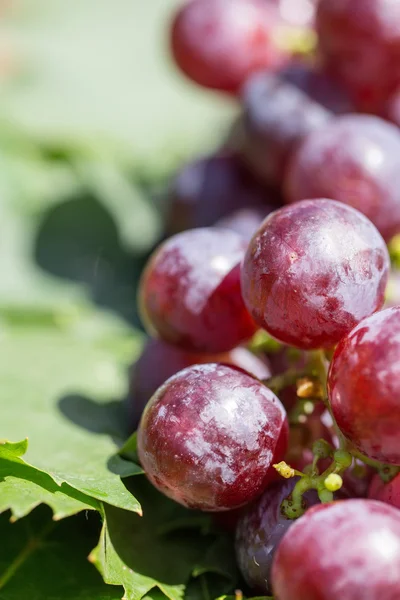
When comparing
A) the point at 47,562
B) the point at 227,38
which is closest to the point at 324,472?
the point at 47,562

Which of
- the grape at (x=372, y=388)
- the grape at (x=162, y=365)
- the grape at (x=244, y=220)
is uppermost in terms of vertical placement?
the grape at (x=372, y=388)

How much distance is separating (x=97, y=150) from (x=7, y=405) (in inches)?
27.6

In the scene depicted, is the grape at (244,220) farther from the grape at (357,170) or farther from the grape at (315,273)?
the grape at (315,273)

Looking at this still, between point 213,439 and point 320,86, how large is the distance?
60 cm

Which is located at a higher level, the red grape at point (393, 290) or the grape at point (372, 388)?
the grape at point (372, 388)

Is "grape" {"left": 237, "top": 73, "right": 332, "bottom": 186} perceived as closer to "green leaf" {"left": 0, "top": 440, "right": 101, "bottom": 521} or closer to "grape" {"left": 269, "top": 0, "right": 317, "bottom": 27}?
"grape" {"left": 269, "top": 0, "right": 317, "bottom": 27}

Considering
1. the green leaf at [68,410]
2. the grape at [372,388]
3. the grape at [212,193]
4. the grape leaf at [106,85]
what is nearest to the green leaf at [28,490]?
the green leaf at [68,410]

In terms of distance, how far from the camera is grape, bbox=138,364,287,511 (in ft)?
1.96

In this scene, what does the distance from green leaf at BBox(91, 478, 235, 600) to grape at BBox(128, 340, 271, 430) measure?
0.13m

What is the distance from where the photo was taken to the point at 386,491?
2.00 ft

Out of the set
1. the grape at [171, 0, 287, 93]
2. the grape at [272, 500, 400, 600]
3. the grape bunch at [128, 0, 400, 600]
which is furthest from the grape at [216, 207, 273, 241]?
the grape at [272, 500, 400, 600]

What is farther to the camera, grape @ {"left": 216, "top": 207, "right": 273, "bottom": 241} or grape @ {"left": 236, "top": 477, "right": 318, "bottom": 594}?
grape @ {"left": 216, "top": 207, "right": 273, "bottom": 241}

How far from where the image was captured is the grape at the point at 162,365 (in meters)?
0.82

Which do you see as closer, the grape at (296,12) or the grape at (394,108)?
the grape at (394,108)
